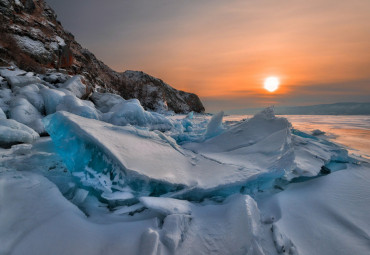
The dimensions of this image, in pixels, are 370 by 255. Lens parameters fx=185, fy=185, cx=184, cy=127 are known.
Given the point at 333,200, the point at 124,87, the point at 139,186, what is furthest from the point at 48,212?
the point at 124,87

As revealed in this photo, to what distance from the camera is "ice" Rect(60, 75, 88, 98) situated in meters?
6.46

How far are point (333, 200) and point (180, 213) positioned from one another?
124 centimetres

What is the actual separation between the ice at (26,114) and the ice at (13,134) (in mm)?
798

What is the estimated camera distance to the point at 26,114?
4059mm

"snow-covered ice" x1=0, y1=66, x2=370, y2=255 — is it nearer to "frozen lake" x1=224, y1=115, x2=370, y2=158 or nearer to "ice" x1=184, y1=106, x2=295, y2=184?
"ice" x1=184, y1=106, x2=295, y2=184

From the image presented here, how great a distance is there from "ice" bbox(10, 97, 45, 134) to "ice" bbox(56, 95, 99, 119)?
1.71ft

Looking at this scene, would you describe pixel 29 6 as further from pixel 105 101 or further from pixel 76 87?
pixel 105 101

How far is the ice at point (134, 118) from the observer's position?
15.2 feet

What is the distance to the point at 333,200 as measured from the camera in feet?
4.80

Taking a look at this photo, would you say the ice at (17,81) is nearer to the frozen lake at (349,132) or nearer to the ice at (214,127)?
the ice at (214,127)

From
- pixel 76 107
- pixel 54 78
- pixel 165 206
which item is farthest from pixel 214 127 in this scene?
pixel 54 78

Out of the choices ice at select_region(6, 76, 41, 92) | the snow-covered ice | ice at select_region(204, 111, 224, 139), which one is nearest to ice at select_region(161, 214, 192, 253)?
the snow-covered ice

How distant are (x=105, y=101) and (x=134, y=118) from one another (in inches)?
121

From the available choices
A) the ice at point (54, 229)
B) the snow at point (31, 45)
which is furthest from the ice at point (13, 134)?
the snow at point (31, 45)
